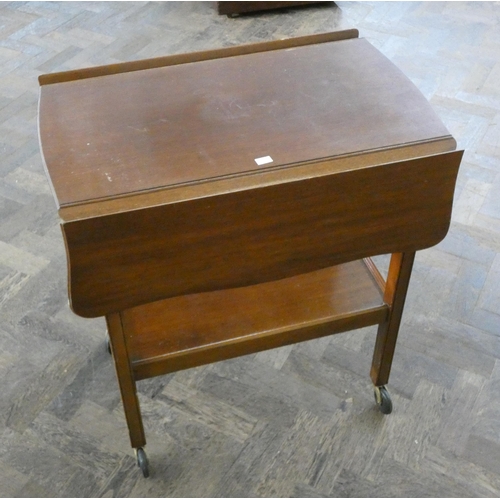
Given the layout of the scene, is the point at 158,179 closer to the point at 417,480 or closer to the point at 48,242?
the point at 417,480

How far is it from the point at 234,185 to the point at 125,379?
0.48 meters

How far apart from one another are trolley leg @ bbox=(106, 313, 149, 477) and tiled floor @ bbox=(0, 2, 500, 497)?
8 centimetres

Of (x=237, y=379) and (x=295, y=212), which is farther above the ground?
(x=295, y=212)

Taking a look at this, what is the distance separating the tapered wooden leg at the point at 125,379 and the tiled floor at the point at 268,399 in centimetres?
13

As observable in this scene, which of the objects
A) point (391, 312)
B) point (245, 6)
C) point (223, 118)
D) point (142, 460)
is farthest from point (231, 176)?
point (245, 6)

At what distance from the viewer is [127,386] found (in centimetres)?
126

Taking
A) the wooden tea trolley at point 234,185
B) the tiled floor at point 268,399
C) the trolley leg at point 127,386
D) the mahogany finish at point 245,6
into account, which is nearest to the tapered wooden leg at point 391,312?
the wooden tea trolley at point 234,185

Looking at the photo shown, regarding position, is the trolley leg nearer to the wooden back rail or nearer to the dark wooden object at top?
the wooden back rail

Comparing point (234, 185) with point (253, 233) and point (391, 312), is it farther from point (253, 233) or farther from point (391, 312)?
point (391, 312)

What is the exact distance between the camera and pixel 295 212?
106 centimetres

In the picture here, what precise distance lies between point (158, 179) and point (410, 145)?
418 mm

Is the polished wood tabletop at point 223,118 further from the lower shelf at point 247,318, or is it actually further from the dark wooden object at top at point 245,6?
the dark wooden object at top at point 245,6

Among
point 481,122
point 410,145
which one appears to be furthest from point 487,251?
point 410,145

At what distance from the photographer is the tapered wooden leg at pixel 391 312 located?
127 centimetres
